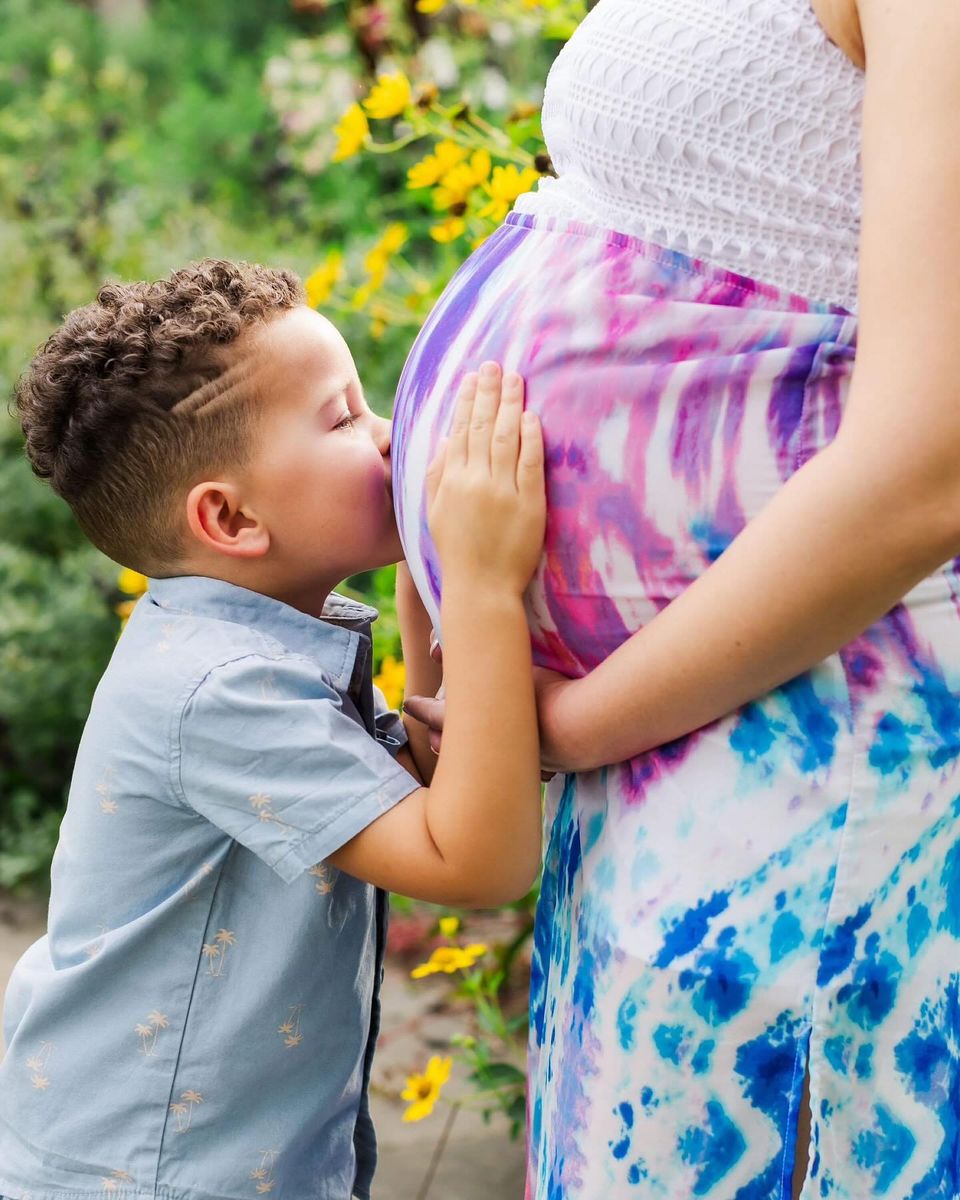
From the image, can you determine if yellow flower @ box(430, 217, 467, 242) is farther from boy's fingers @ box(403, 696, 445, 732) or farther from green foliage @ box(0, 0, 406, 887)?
boy's fingers @ box(403, 696, 445, 732)

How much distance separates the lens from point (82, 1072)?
4.46 feet

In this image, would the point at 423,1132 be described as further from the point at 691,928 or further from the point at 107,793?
the point at 691,928

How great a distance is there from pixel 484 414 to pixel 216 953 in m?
0.61

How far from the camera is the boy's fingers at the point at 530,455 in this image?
3.59ft

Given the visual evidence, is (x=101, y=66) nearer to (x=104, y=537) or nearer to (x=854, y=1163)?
(x=104, y=537)

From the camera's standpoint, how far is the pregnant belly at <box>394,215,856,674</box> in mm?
1006

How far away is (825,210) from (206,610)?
704 mm

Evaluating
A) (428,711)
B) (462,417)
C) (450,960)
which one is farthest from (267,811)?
(450,960)

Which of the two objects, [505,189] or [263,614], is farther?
[505,189]

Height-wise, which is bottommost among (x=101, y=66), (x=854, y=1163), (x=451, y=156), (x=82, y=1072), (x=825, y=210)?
(x=101, y=66)

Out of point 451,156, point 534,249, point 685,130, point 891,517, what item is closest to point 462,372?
point 534,249

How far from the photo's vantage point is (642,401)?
3.41ft

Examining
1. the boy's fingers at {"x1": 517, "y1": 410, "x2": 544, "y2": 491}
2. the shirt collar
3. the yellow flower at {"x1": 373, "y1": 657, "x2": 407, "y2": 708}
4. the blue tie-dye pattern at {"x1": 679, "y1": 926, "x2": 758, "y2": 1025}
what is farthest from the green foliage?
the blue tie-dye pattern at {"x1": 679, "y1": 926, "x2": 758, "y2": 1025}

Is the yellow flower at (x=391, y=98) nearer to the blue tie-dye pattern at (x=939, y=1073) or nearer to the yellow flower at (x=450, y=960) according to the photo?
the yellow flower at (x=450, y=960)
